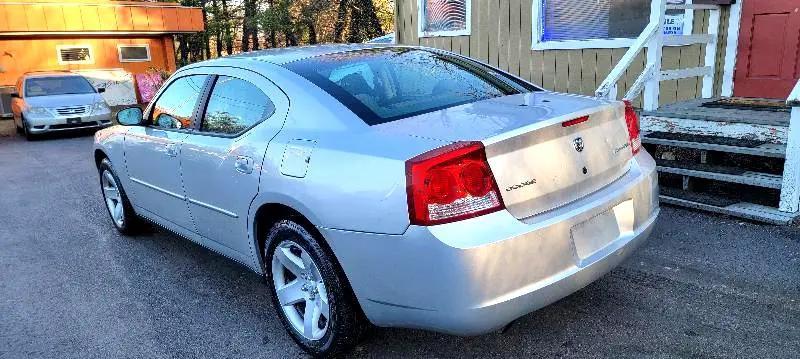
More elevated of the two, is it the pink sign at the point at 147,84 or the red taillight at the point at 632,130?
Answer: the red taillight at the point at 632,130

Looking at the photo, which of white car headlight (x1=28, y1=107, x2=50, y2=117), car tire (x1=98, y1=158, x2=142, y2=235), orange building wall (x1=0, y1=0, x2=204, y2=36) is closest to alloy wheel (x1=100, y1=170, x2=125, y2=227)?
car tire (x1=98, y1=158, x2=142, y2=235)

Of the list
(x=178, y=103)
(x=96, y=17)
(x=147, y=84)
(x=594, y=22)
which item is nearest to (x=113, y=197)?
(x=178, y=103)

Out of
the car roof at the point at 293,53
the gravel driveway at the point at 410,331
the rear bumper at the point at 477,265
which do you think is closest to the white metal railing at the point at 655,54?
the gravel driveway at the point at 410,331

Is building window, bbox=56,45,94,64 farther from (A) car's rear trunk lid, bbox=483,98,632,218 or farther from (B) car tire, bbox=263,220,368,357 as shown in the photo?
(A) car's rear trunk lid, bbox=483,98,632,218

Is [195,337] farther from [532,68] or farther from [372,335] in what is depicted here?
[532,68]

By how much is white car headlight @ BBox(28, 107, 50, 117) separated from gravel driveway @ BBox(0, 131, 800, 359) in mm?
9333

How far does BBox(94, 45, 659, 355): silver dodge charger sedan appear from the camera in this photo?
230 centimetres

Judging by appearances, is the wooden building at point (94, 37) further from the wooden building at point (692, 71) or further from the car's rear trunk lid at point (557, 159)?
the car's rear trunk lid at point (557, 159)

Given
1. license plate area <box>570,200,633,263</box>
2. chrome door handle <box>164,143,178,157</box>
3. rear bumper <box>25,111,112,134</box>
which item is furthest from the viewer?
rear bumper <box>25,111,112,134</box>

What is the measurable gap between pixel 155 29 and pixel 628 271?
1784cm

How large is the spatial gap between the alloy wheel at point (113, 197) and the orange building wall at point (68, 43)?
1449 cm

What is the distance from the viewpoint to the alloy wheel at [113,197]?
5121 millimetres

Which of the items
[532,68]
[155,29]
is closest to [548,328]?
[532,68]

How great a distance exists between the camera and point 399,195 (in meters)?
2.31
